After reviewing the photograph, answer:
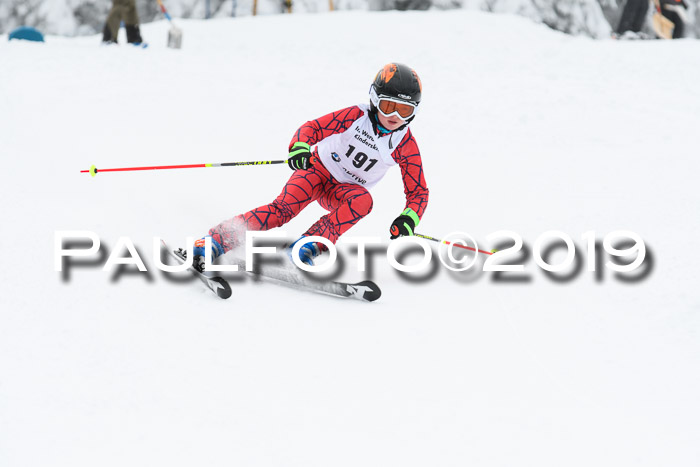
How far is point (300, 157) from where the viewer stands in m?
3.86

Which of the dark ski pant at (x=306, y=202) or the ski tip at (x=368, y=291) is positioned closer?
the ski tip at (x=368, y=291)

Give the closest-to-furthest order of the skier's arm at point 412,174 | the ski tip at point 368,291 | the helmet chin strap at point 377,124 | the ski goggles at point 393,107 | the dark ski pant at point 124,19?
the ski tip at point 368,291, the ski goggles at point 393,107, the helmet chin strap at point 377,124, the skier's arm at point 412,174, the dark ski pant at point 124,19

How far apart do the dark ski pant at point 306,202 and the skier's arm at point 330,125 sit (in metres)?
0.25

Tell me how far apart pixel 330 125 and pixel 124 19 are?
6799 mm

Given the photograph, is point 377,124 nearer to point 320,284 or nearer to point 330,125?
point 330,125

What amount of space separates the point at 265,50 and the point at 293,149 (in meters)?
5.78

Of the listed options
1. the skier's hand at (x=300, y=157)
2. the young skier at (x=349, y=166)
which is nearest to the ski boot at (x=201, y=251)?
the young skier at (x=349, y=166)

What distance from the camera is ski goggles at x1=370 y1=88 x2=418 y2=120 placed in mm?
3765

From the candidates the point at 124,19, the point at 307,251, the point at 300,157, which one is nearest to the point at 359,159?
the point at 300,157

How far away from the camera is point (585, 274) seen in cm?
420

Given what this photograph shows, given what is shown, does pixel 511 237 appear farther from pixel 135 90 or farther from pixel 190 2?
pixel 190 2

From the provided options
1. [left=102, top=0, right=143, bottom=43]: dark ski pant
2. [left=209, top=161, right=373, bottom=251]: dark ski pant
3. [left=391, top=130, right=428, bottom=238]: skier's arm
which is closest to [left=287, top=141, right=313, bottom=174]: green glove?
[left=209, top=161, right=373, bottom=251]: dark ski pant

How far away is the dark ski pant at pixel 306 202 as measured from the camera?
12.4 ft

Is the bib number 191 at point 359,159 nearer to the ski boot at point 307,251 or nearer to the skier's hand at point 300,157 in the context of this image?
the skier's hand at point 300,157
